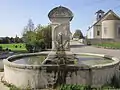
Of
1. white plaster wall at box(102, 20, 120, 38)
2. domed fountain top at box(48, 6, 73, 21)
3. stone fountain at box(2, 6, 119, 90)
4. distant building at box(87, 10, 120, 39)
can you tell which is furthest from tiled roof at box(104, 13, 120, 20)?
stone fountain at box(2, 6, 119, 90)

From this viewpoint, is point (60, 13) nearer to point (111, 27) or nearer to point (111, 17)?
point (111, 27)

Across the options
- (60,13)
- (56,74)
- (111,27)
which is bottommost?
(56,74)

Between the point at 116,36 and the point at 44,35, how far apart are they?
90.1 feet

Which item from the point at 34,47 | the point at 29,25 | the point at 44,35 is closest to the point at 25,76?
the point at 34,47

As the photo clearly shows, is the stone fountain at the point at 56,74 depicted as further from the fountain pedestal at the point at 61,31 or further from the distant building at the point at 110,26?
the distant building at the point at 110,26

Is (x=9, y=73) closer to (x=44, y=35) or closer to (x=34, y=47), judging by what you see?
(x=34, y=47)

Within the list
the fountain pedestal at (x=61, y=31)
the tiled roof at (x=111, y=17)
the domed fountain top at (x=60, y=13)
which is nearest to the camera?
the fountain pedestal at (x=61, y=31)

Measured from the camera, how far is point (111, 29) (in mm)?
58281

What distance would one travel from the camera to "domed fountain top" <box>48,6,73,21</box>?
11578 mm

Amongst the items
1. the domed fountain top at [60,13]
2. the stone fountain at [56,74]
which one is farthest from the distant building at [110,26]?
the stone fountain at [56,74]

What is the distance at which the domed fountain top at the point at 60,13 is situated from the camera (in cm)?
1158

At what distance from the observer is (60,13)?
11.7 meters

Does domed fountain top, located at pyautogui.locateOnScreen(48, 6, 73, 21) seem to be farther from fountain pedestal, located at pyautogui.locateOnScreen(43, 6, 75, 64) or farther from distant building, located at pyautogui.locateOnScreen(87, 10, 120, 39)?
distant building, located at pyautogui.locateOnScreen(87, 10, 120, 39)

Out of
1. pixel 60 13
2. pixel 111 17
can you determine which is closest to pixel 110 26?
pixel 111 17
